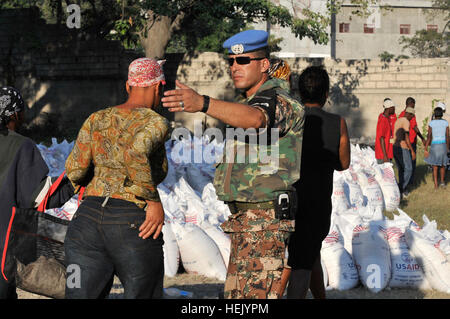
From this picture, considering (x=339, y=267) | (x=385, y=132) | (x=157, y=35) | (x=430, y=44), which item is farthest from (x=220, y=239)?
(x=430, y=44)

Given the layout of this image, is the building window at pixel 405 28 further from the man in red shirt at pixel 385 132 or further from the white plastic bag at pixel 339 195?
the white plastic bag at pixel 339 195

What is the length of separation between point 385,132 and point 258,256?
8.15 m

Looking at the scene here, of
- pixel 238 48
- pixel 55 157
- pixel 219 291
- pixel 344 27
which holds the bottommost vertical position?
pixel 219 291

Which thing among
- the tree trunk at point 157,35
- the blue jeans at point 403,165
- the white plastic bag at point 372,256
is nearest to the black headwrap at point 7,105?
the white plastic bag at point 372,256

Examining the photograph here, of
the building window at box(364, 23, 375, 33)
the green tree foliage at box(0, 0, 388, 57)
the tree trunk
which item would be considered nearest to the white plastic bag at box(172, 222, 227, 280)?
the green tree foliage at box(0, 0, 388, 57)

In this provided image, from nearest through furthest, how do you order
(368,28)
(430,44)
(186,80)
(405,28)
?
(186,80), (430,44), (368,28), (405,28)

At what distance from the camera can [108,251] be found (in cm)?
312

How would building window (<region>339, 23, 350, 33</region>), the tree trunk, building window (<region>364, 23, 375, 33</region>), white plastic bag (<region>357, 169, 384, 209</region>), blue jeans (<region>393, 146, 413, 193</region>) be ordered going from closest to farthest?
1. white plastic bag (<region>357, 169, 384, 209</region>)
2. blue jeans (<region>393, 146, 413, 193</region>)
3. the tree trunk
4. building window (<region>339, 23, 350, 33</region>)
5. building window (<region>364, 23, 375, 33</region>)

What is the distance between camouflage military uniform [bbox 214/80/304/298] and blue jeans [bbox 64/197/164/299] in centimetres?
39

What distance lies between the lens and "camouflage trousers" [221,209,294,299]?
10.5 feet

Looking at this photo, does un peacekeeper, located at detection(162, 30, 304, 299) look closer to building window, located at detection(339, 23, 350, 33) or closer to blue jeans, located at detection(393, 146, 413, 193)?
blue jeans, located at detection(393, 146, 413, 193)

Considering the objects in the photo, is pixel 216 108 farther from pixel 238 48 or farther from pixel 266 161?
pixel 238 48

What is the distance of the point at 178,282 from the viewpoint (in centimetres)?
593

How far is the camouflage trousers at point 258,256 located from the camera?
3.21m
